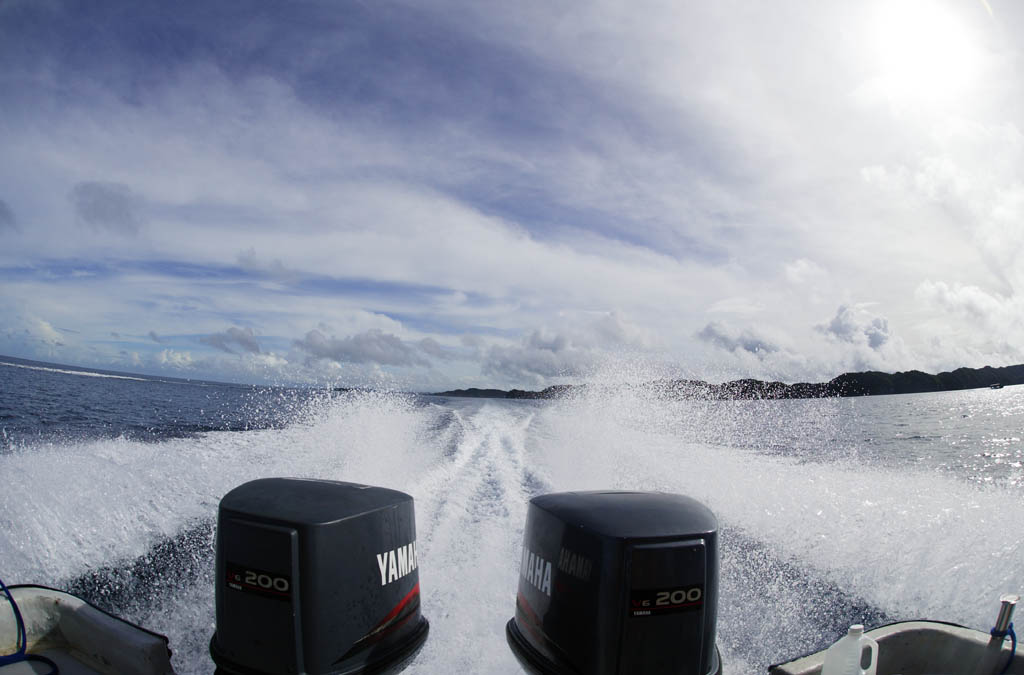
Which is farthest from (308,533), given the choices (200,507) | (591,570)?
(200,507)

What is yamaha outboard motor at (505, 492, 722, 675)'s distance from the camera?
80.3 inches

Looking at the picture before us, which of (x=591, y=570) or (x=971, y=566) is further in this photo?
(x=971, y=566)

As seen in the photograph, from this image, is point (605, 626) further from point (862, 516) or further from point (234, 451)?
point (234, 451)

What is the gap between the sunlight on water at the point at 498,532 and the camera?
11.3ft

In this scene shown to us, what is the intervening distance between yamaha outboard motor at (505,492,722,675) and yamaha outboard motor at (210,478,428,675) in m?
0.67

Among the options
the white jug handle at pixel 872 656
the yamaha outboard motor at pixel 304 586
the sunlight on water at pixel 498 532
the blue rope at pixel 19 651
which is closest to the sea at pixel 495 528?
the sunlight on water at pixel 498 532

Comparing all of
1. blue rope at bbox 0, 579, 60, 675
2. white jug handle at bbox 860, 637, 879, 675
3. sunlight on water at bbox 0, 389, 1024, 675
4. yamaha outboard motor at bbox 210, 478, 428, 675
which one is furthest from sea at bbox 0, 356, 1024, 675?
white jug handle at bbox 860, 637, 879, 675

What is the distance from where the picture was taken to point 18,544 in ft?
12.7

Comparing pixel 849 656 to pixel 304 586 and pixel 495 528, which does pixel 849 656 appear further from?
pixel 495 528

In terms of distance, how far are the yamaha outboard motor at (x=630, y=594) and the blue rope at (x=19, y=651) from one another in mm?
2064

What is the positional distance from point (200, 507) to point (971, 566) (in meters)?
6.11

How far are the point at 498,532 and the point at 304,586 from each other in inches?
122

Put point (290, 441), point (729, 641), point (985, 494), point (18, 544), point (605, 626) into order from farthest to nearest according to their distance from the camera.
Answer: point (290, 441) → point (985, 494) → point (18, 544) → point (729, 641) → point (605, 626)

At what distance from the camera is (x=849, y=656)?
202 centimetres
